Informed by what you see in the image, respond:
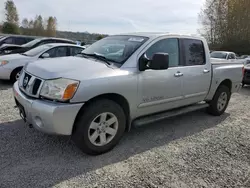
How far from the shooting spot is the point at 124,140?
3.81m

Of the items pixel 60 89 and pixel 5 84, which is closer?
pixel 60 89

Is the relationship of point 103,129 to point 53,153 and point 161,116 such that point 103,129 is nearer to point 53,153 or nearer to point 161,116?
point 53,153

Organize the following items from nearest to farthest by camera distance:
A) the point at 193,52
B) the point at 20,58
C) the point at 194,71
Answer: the point at 194,71
the point at 193,52
the point at 20,58

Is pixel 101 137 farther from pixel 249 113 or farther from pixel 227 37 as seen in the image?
pixel 227 37

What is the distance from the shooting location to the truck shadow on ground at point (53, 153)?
2723 mm

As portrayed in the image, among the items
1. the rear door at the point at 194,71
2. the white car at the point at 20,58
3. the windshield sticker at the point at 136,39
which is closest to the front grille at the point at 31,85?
the windshield sticker at the point at 136,39

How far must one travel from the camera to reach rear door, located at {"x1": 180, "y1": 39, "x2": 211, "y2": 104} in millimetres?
4234

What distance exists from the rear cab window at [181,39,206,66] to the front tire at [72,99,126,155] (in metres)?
1.81

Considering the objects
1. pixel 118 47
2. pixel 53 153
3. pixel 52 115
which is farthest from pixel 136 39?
pixel 53 153

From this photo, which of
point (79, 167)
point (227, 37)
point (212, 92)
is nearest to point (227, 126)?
point (212, 92)

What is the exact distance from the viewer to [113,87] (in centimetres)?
315

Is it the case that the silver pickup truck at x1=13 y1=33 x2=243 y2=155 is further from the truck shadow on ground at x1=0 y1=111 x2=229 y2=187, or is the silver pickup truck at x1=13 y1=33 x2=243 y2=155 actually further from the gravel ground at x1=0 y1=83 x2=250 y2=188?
the gravel ground at x1=0 y1=83 x2=250 y2=188

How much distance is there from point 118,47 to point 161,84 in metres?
0.96

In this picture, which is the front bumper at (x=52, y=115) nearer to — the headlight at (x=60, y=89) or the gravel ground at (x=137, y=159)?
the headlight at (x=60, y=89)
